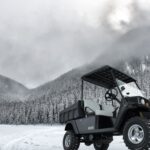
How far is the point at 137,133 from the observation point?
9.45 metres

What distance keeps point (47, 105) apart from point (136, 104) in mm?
151579

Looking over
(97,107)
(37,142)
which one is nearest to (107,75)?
(97,107)

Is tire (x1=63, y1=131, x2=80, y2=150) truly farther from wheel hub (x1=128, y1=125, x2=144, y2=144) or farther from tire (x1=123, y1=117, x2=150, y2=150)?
wheel hub (x1=128, y1=125, x2=144, y2=144)

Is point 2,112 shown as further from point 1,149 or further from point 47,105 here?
point 1,149

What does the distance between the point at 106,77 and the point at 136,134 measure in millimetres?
3272

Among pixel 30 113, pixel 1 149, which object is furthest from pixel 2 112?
pixel 1 149

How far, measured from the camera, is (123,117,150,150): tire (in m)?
8.96

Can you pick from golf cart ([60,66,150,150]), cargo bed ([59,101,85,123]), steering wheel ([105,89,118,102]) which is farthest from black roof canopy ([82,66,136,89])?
cargo bed ([59,101,85,123])

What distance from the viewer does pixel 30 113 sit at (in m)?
161

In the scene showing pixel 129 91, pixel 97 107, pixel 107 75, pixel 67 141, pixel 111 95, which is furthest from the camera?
pixel 67 141

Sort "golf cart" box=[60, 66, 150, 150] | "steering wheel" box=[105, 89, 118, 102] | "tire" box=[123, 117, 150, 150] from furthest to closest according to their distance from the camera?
"steering wheel" box=[105, 89, 118, 102] → "golf cart" box=[60, 66, 150, 150] → "tire" box=[123, 117, 150, 150]

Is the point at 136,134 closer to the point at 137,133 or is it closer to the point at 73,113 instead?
the point at 137,133

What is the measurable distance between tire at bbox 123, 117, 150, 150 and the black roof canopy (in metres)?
2.40

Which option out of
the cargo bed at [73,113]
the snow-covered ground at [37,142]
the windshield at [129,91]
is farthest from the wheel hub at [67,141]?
the windshield at [129,91]
